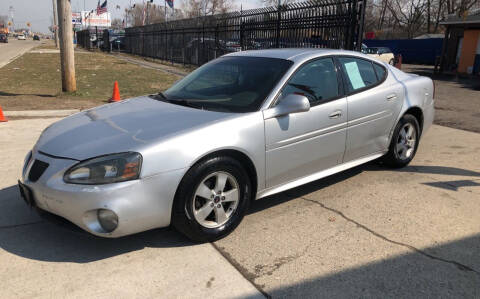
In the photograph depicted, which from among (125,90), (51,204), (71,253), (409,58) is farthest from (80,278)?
(409,58)

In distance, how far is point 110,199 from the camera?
2777 mm

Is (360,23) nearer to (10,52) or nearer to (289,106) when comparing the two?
(289,106)

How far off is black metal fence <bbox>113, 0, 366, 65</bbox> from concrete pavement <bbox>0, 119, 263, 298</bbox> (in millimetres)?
Result: 7655

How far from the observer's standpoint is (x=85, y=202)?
2.78 meters

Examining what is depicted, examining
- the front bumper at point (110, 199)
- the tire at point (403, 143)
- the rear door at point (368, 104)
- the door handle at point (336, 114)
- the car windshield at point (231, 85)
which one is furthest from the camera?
the tire at point (403, 143)

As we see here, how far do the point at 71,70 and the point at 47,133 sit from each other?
7976mm

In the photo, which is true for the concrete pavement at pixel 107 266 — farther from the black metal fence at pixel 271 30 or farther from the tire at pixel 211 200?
the black metal fence at pixel 271 30

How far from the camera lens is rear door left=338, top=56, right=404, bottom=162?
4.23 meters

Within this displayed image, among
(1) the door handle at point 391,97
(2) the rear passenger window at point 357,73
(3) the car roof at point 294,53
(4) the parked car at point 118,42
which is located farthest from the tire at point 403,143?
(4) the parked car at point 118,42

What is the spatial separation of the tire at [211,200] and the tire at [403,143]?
2302mm

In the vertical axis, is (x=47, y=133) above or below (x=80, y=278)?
above

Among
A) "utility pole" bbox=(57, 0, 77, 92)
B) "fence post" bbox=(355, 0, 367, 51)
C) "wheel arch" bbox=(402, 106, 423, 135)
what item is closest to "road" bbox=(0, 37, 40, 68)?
"utility pole" bbox=(57, 0, 77, 92)

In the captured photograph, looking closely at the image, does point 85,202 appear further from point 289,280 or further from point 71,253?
point 289,280

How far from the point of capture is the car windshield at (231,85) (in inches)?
144
